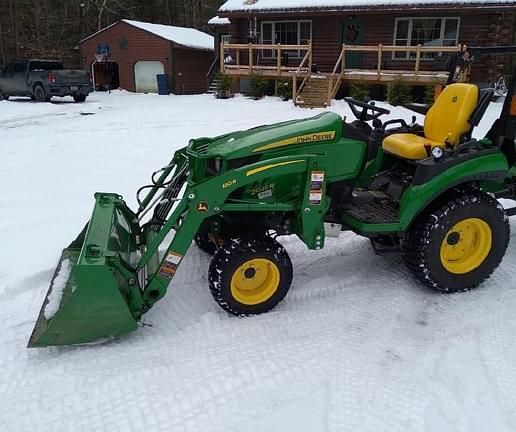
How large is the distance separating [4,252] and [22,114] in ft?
35.9

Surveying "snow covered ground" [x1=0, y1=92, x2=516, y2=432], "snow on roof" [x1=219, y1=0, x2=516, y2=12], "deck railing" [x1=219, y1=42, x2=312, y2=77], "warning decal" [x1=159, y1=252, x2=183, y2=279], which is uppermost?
"snow on roof" [x1=219, y1=0, x2=516, y2=12]

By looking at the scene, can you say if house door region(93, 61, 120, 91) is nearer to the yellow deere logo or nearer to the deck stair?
the deck stair

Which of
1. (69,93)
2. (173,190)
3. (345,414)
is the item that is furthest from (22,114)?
(345,414)

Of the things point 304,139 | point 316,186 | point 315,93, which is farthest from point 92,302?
point 315,93

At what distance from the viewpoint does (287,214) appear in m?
3.52

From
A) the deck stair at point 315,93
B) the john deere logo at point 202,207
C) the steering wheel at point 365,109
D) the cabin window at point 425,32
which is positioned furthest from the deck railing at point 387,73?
the john deere logo at point 202,207

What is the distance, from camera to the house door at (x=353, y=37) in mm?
17150

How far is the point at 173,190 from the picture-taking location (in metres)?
3.74

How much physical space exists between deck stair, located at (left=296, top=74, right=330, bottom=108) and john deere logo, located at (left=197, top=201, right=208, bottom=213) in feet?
37.4

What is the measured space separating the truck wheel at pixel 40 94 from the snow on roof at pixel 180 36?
6.75m

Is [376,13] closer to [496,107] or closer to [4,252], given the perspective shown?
[496,107]

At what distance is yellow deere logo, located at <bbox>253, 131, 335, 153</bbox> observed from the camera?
3357mm

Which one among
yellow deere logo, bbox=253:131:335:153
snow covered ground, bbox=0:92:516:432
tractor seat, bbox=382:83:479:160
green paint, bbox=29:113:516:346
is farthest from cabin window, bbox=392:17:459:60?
yellow deere logo, bbox=253:131:335:153

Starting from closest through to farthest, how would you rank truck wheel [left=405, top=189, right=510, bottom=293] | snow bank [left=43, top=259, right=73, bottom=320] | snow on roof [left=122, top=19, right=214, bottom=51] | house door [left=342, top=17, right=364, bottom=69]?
1. snow bank [left=43, top=259, right=73, bottom=320]
2. truck wheel [left=405, top=189, right=510, bottom=293]
3. house door [left=342, top=17, right=364, bottom=69]
4. snow on roof [left=122, top=19, right=214, bottom=51]
